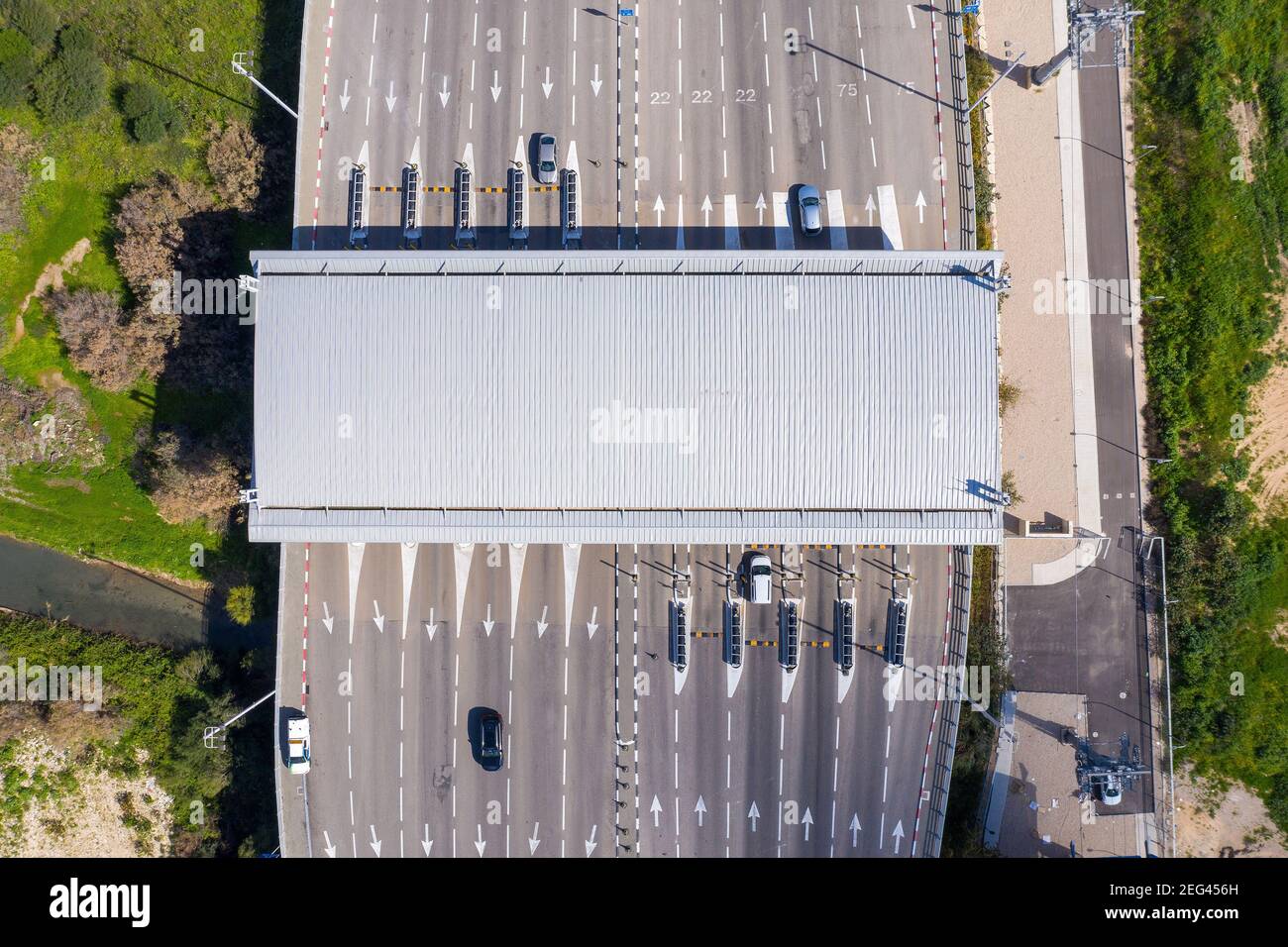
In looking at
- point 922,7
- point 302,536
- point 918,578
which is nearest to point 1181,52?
point 922,7

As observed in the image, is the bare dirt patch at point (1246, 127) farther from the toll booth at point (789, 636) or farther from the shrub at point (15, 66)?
the shrub at point (15, 66)

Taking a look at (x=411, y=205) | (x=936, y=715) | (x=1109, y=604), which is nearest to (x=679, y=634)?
(x=936, y=715)

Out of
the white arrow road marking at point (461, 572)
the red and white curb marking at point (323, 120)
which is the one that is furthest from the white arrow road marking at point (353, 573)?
the white arrow road marking at point (461, 572)

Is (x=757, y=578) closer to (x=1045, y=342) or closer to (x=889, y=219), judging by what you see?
(x=889, y=219)

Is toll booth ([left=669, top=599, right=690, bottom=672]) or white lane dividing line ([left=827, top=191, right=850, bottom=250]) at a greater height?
white lane dividing line ([left=827, top=191, right=850, bottom=250])

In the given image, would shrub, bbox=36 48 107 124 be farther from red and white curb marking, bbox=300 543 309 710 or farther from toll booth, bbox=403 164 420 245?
red and white curb marking, bbox=300 543 309 710

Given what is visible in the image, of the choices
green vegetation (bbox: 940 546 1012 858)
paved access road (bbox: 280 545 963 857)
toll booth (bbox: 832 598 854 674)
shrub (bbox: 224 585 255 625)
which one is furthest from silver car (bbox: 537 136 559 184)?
green vegetation (bbox: 940 546 1012 858)

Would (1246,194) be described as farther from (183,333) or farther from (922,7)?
(183,333)
